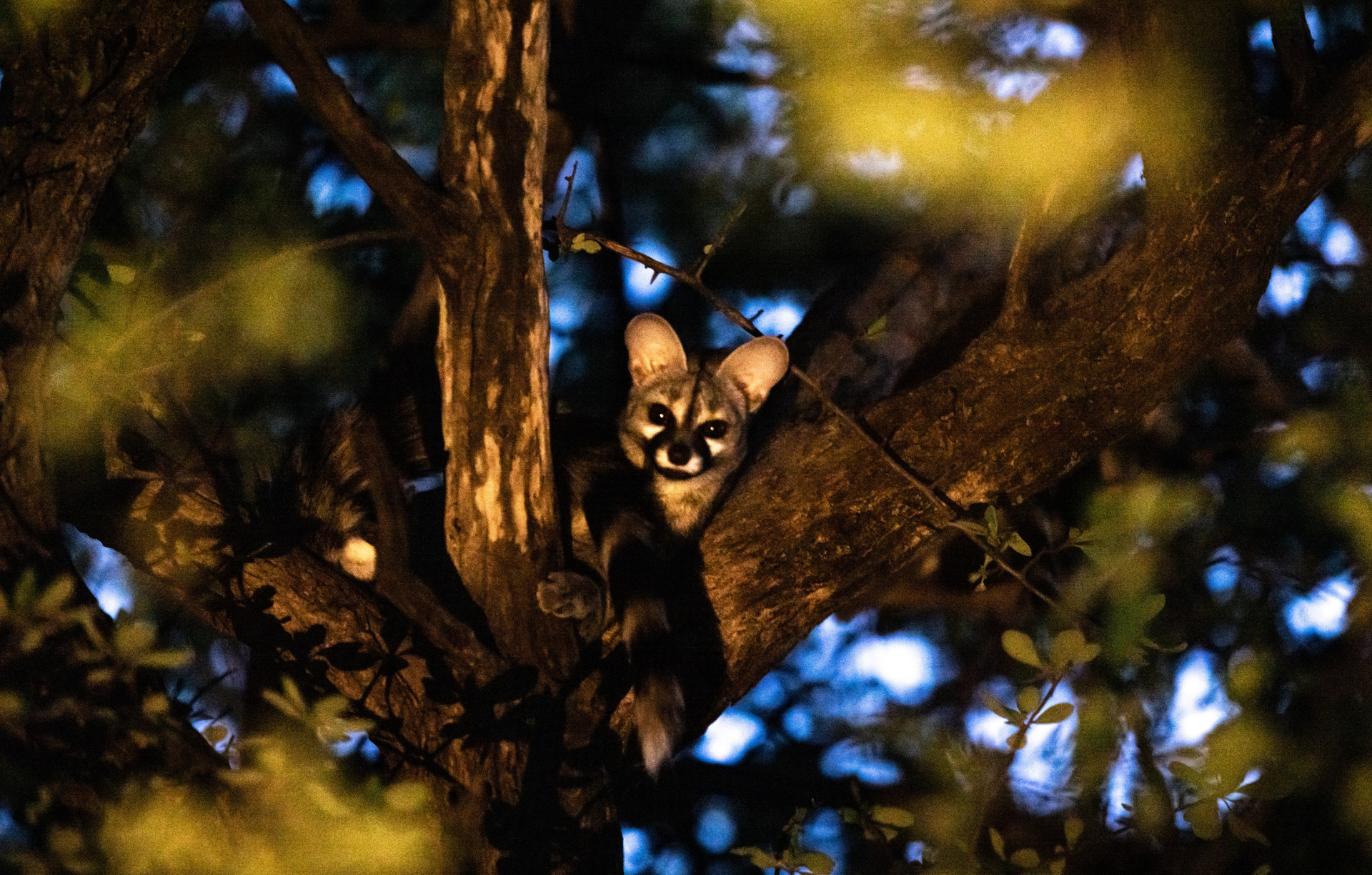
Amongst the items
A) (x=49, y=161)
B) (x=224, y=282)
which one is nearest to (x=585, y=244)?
(x=224, y=282)

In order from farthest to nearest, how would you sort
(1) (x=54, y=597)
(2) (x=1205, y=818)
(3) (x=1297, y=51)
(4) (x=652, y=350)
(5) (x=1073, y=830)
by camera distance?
(4) (x=652, y=350) < (3) (x=1297, y=51) < (5) (x=1073, y=830) < (2) (x=1205, y=818) < (1) (x=54, y=597)

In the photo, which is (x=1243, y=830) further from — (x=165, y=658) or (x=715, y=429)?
(x=715, y=429)

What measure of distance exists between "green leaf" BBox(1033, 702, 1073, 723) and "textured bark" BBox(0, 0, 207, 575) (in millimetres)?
Answer: 2234

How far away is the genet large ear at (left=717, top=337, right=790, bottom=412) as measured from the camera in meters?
4.62

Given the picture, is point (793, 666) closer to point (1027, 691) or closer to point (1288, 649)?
point (1288, 649)

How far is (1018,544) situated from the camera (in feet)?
9.48

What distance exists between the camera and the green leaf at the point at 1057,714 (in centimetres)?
259

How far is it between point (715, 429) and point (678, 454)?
0.38 meters

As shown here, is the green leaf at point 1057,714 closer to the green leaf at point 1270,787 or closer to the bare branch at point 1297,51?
the green leaf at point 1270,787

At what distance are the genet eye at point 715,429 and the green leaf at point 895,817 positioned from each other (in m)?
1.84

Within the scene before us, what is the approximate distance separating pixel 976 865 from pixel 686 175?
3.75 meters

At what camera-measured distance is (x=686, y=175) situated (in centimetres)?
557

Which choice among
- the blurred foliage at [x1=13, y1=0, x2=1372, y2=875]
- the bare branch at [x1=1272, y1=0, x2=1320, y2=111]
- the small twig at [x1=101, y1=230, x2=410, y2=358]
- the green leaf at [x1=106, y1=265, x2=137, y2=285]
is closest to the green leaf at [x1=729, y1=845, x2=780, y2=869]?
the blurred foliage at [x1=13, y1=0, x2=1372, y2=875]

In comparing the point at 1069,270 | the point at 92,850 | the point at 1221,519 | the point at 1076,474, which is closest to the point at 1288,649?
the point at 1221,519
